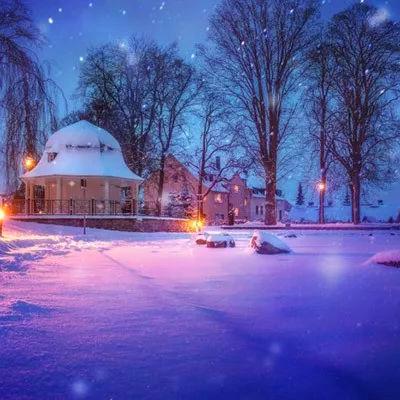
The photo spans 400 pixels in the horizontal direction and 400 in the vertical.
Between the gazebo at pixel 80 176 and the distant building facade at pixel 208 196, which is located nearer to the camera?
the gazebo at pixel 80 176

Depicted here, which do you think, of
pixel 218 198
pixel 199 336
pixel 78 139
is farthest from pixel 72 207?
pixel 218 198

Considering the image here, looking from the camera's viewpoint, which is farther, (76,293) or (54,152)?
(54,152)

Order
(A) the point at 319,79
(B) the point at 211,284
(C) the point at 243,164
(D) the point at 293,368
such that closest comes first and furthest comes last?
(D) the point at 293,368 → (B) the point at 211,284 → (A) the point at 319,79 → (C) the point at 243,164

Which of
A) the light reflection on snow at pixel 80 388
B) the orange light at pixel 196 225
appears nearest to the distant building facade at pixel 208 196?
the orange light at pixel 196 225

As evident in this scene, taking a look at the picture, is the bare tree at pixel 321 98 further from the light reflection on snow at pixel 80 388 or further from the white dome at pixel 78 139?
the light reflection on snow at pixel 80 388

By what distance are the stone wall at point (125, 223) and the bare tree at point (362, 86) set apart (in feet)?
40.6

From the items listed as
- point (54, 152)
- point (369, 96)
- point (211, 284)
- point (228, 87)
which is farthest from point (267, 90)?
point (211, 284)

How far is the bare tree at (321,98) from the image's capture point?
33812 mm

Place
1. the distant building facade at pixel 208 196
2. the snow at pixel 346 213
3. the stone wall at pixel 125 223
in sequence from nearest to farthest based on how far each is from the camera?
the stone wall at pixel 125 223
the distant building facade at pixel 208 196
the snow at pixel 346 213

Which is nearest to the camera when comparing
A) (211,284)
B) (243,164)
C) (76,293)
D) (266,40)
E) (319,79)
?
(76,293)

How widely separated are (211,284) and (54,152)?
28669 mm

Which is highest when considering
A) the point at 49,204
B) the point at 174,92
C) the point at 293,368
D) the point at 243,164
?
the point at 174,92

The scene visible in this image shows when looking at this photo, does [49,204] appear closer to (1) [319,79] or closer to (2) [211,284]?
(1) [319,79]

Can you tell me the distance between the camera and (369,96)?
34.2 m
